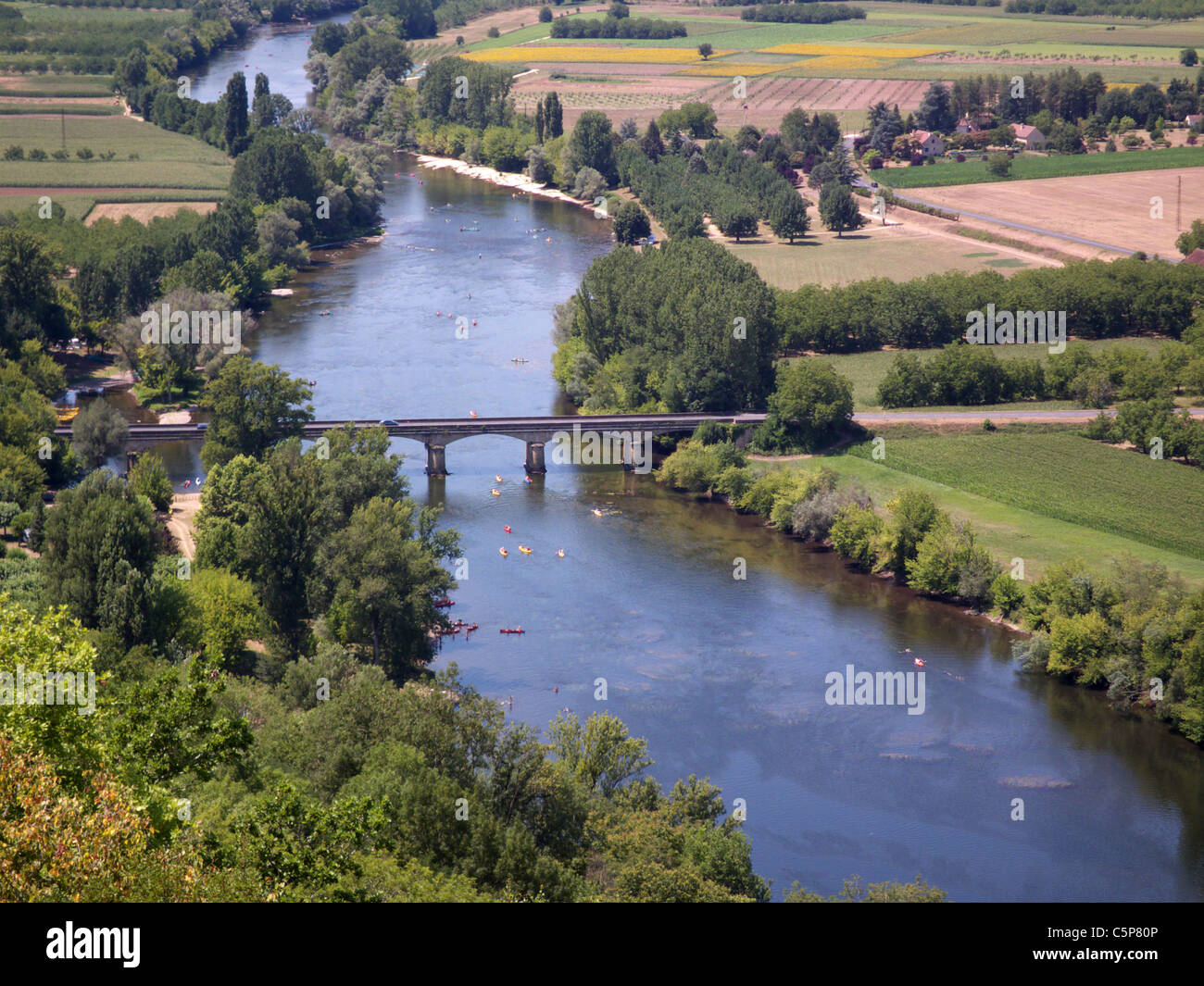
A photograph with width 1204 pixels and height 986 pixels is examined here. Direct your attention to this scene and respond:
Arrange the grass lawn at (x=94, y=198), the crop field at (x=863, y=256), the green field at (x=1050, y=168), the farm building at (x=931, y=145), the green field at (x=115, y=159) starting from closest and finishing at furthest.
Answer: the crop field at (x=863, y=256) → the grass lawn at (x=94, y=198) → the green field at (x=115, y=159) → the green field at (x=1050, y=168) → the farm building at (x=931, y=145)

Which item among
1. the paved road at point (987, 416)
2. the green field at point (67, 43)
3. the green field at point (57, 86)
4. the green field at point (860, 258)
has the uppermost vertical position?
the green field at point (67, 43)

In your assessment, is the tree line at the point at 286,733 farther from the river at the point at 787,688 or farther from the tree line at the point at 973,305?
the tree line at the point at 973,305

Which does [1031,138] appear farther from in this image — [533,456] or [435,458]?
[435,458]

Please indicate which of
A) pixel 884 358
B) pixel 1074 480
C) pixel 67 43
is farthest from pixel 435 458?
pixel 67 43

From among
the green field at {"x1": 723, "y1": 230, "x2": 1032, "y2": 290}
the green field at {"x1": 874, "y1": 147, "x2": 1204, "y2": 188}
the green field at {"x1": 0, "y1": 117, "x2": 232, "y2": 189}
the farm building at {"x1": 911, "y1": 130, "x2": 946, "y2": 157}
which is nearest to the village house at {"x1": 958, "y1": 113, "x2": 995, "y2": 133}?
the farm building at {"x1": 911, "y1": 130, "x2": 946, "y2": 157}

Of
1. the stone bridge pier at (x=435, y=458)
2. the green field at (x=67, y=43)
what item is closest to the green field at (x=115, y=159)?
the green field at (x=67, y=43)
